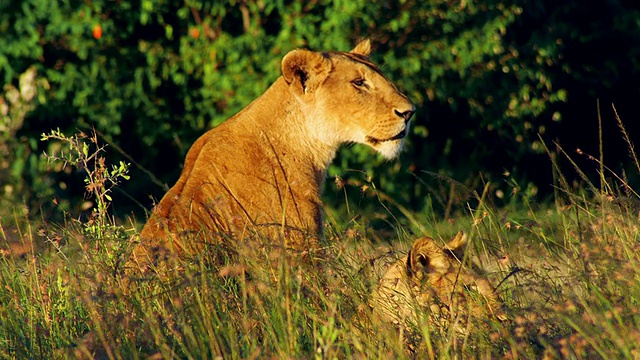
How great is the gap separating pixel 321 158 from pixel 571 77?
7.72 m

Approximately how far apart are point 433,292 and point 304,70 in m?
2.15

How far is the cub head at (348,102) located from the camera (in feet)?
18.5

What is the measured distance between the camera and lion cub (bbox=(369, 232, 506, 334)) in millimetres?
3812

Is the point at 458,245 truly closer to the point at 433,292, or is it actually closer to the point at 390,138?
the point at 433,292

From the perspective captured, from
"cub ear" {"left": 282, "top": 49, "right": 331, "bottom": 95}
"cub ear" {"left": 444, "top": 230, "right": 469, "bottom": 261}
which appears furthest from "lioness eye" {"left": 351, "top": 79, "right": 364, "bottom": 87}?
"cub ear" {"left": 444, "top": 230, "right": 469, "bottom": 261}

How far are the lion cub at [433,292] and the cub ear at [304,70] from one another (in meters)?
1.59

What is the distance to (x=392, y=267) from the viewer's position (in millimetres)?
4578

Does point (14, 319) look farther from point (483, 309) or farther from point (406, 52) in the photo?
point (406, 52)

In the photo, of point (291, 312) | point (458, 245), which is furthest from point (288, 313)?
point (458, 245)

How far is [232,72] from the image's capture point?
10.4 meters

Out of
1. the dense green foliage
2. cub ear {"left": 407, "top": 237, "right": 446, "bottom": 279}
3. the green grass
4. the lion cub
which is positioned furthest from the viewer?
the dense green foliage

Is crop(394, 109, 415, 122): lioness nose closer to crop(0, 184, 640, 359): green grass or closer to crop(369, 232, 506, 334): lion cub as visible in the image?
crop(0, 184, 640, 359): green grass

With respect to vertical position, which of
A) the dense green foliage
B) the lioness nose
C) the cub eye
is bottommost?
the dense green foliage

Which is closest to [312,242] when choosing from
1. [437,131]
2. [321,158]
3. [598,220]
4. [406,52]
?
[321,158]
